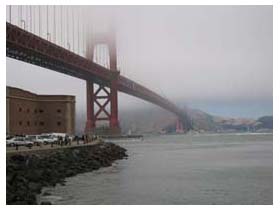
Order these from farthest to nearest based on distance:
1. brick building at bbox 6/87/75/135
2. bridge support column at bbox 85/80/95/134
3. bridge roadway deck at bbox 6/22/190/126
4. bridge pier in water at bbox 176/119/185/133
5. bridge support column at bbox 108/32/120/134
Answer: bridge pier in water at bbox 176/119/185/133
bridge support column at bbox 85/80/95/134
bridge support column at bbox 108/32/120/134
bridge roadway deck at bbox 6/22/190/126
brick building at bbox 6/87/75/135

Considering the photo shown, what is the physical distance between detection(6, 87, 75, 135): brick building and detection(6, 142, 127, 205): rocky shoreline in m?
2.74

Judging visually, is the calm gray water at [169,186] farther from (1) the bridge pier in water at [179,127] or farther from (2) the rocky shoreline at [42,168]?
(1) the bridge pier in water at [179,127]

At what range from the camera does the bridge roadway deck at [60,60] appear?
1772 centimetres

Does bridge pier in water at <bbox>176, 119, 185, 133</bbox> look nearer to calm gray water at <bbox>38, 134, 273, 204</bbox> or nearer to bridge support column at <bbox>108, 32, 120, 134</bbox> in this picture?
Answer: bridge support column at <bbox>108, 32, 120, 134</bbox>

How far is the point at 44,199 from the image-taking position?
859 cm

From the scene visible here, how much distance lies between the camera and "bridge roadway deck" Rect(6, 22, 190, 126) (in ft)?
58.1

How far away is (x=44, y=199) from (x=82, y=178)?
340 cm

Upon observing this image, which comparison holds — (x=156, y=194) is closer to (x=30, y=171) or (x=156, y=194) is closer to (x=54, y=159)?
(x=30, y=171)

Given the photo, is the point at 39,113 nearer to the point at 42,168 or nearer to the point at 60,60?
the point at 60,60

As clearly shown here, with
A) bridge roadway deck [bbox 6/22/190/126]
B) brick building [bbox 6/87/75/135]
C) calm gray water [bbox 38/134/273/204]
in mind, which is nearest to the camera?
calm gray water [bbox 38/134/273/204]

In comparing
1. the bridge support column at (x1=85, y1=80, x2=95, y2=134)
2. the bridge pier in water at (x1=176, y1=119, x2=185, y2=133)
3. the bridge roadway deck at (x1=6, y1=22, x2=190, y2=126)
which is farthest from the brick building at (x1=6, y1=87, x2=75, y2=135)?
the bridge pier in water at (x1=176, y1=119, x2=185, y2=133)

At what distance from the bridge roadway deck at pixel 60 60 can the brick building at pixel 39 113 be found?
1.14 metres

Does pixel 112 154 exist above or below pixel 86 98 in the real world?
below
